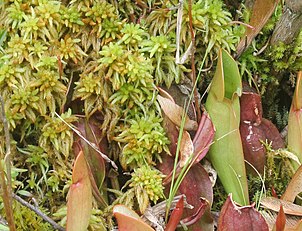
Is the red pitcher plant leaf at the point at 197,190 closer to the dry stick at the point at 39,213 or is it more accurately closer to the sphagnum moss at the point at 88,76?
the sphagnum moss at the point at 88,76

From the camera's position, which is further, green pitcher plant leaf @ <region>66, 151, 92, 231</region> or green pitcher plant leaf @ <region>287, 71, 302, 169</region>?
green pitcher plant leaf @ <region>287, 71, 302, 169</region>

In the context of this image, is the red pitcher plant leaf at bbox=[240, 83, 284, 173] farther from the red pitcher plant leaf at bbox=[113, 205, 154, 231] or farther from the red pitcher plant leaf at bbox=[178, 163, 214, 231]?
the red pitcher plant leaf at bbox=[113, 205, 154, 231]

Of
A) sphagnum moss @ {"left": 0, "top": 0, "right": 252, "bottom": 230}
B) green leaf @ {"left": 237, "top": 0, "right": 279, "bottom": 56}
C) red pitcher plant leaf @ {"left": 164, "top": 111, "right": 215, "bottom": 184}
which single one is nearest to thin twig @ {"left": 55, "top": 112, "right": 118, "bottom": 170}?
sphagnum moss @ {"left": 0, "top": 0, "right": 252, "bottom": 230}

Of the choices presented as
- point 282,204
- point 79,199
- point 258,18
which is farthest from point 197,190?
point 258,18

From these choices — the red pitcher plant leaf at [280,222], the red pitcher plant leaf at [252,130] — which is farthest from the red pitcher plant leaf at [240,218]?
the red pitcher plant leaf at [252,130]

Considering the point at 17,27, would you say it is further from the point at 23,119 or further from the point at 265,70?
the point at 265,70

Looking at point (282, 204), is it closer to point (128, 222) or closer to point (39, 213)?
point (128, 222)
